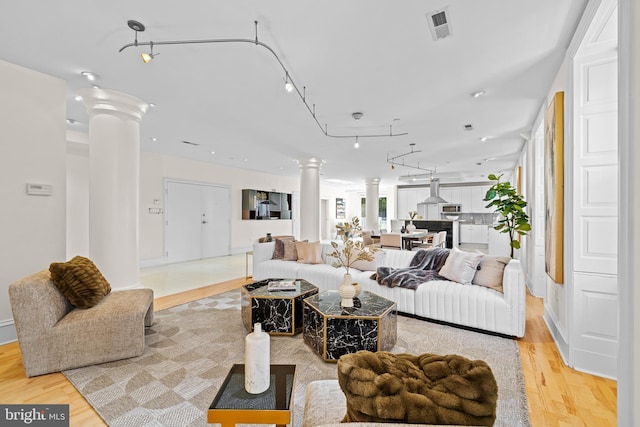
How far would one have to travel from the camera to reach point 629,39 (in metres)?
1.19

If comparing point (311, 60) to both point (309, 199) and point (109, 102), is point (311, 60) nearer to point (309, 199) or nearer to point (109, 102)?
point (109, 102)

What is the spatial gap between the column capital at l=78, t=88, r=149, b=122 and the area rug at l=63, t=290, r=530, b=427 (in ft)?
8.04

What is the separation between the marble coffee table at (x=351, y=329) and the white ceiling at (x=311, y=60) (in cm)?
221

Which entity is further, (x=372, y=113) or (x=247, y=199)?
(x=247, y=199)

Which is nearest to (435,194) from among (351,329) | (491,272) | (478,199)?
(478,199)

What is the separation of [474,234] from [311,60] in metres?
→ 10.6

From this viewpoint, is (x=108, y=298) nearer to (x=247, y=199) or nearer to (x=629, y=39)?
(x=629, y=39)

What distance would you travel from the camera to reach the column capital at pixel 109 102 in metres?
3.31

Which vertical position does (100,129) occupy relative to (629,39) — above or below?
above

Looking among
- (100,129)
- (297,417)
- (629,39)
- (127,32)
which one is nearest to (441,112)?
(629,39)

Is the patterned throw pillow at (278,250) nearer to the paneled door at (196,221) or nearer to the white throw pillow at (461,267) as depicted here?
the white throw pillow at (461,267)

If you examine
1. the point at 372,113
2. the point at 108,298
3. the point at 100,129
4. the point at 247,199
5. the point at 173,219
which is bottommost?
the point at 108,298

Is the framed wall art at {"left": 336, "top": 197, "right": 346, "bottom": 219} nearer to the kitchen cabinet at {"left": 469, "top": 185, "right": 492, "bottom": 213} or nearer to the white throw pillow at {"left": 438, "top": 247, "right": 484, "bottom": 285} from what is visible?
the kitchen cabinet at {"left": 469, "top": 185, "right": 492, "bottom": 213}

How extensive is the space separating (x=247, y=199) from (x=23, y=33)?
6592 mm
